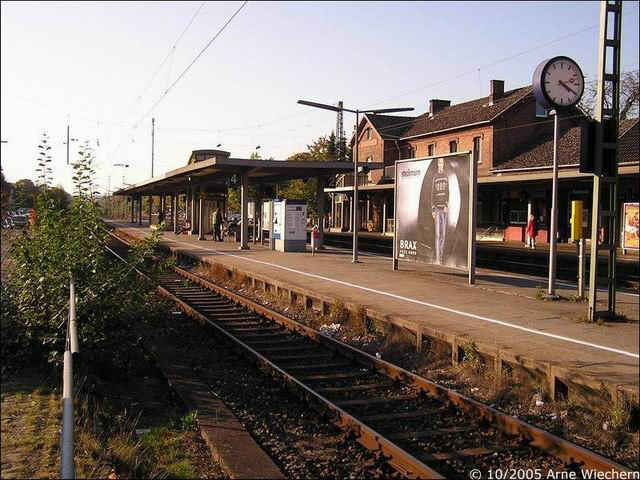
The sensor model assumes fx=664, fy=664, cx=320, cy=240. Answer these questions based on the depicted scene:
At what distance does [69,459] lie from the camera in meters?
3.27

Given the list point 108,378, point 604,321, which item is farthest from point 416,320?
point 108,378

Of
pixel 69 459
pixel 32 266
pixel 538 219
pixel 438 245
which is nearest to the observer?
pixel 69 459

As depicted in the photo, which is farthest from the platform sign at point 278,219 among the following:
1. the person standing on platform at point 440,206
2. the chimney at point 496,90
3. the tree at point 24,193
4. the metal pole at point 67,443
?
the chimney at point 496,90

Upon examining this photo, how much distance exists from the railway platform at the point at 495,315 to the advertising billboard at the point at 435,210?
68cm

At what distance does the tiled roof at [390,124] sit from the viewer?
172ft

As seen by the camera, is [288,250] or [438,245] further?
[288,250]

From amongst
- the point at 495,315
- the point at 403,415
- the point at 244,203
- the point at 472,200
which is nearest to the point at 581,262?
the point at 495,315

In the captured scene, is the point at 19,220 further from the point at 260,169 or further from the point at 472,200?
the point at 260,169

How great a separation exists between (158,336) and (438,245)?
6889 mm

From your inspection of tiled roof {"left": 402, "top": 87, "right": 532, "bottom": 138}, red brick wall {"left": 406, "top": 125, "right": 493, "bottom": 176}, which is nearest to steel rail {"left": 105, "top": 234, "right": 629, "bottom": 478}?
red brick wall {"left": 406, "top": 125, "right": 493, "bottom": 176}

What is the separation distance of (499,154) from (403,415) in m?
36.3

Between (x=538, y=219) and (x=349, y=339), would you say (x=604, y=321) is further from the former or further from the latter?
(x=538, y=219)

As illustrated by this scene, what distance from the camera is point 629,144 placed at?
28.7 m

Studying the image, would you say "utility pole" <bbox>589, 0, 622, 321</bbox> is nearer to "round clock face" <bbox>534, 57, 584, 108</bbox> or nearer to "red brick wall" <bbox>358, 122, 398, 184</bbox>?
"round clock face" <bbox>534, 57, 584, 108</bbox>
